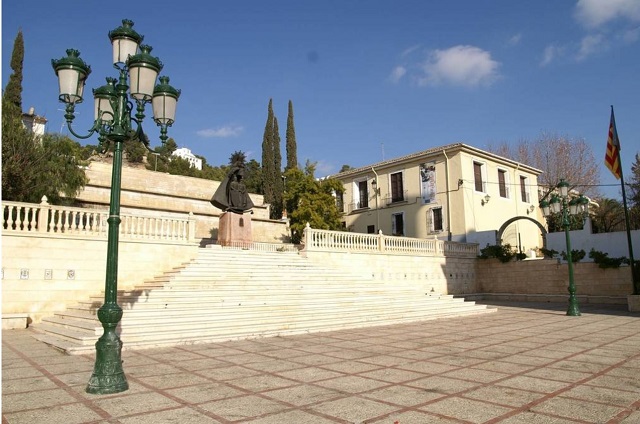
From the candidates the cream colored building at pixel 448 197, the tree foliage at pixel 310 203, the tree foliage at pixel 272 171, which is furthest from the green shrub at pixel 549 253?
the tree foliage at pixel 272 171

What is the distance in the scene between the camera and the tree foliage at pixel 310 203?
29.4 m

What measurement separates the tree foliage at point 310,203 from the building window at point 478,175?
9024 millimetres

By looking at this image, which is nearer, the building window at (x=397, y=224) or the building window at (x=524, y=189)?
the building window at (x=397, y=224)

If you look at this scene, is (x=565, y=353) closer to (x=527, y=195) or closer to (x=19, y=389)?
(x=19, y=389)

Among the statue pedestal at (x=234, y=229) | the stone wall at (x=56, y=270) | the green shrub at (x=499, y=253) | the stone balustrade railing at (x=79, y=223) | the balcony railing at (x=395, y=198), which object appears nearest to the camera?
the stone wall at (x=56, y=270)

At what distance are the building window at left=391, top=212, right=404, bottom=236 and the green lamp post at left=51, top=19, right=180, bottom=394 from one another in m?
26.4

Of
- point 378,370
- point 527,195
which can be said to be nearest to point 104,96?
point 378,370

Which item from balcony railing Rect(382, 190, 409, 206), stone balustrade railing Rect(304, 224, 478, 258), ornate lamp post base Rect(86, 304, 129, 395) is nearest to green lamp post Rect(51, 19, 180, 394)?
ornate lamp post base Rect(86, 304, 129, 395)

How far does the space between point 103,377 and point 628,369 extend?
24.4ft

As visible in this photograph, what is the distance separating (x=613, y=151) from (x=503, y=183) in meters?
14.4

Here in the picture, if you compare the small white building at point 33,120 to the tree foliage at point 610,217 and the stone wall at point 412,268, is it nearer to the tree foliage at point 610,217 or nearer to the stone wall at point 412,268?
the stone wall at point 412,268

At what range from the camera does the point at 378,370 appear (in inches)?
269

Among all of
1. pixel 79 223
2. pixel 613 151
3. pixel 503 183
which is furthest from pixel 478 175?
pixel 79 223

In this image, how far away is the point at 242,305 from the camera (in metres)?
12.1
